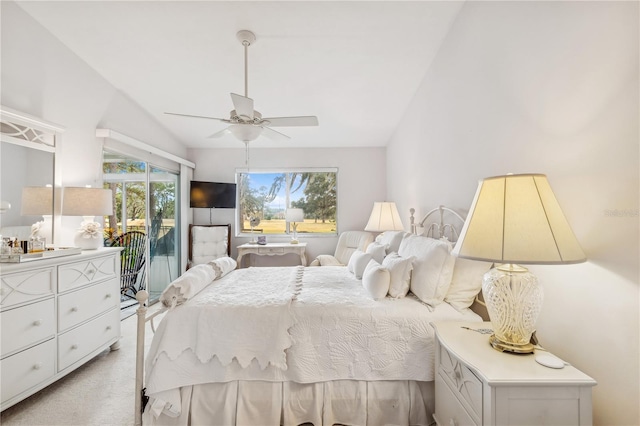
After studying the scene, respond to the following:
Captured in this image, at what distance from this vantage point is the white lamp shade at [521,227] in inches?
38.7

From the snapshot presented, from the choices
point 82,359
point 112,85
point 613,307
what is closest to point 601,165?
point 613,307

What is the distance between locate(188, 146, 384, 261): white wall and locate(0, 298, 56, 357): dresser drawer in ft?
10.1

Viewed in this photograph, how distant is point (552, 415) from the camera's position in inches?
37.9

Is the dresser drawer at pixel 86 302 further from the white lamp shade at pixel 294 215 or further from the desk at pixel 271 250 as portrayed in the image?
the white lamp shade at pixel 294 215

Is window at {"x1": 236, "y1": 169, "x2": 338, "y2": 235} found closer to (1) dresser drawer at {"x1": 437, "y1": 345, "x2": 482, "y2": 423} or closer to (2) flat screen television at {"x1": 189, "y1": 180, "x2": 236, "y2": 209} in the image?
(2) flat screen television at {"x1": 189, "y1": 180, "x2": 236, "y2": 209}

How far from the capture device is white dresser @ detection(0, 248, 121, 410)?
171 cm

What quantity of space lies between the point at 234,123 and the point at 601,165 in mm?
2218

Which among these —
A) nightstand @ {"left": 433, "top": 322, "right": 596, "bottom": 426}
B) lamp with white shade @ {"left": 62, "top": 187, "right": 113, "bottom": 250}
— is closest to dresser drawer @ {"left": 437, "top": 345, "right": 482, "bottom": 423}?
nightstand @ {"left": 433, "top": 322, "right": 596, "bottom": 426}

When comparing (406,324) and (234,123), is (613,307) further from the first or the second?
(234,123)

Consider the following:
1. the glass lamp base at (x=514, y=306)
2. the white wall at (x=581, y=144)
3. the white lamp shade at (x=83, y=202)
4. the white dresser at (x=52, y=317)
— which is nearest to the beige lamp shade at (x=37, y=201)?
the white lamp shade at (x=83, y=202)

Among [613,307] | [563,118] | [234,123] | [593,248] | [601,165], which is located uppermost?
[234,123]

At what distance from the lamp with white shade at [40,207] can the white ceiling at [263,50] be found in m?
1.36

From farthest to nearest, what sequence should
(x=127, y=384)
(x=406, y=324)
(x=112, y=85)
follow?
(x=112, y=85) → (x=127, y=384) → (x=406, y=324)

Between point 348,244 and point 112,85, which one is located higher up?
point 112,85
